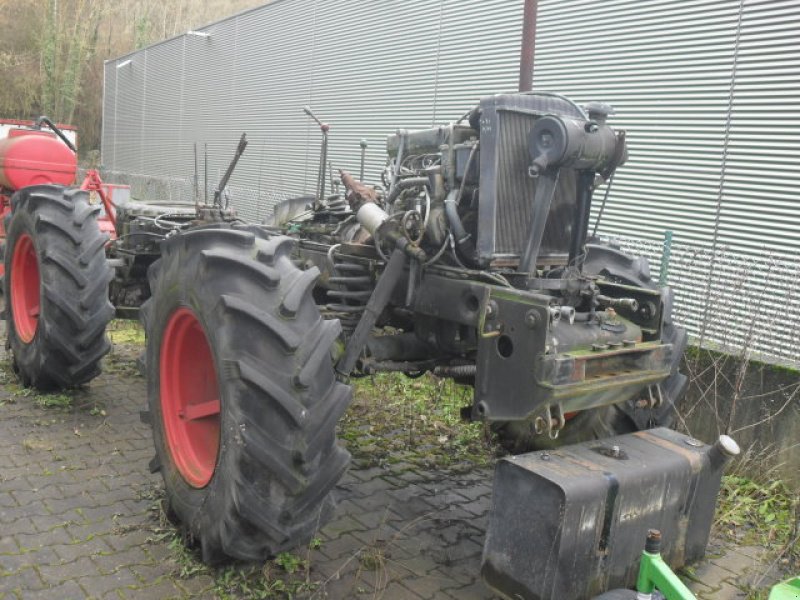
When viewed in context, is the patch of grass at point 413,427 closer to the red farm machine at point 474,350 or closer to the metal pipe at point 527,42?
the red farm machine at point 474,350

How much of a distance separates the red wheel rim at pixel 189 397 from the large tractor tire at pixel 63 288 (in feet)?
5.17

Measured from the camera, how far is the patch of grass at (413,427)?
493 cm

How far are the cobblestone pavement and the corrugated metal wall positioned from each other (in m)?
2.27

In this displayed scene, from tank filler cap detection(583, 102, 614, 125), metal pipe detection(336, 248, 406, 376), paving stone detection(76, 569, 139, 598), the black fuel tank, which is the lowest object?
paving stone detection(76, 569, 139, 598)

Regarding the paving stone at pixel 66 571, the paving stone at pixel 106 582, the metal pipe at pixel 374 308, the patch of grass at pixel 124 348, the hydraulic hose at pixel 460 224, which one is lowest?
the paving stone at pixel 106 582

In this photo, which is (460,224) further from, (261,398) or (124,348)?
(124,348)

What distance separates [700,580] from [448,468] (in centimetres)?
164

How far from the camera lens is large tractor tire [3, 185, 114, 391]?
485 cm

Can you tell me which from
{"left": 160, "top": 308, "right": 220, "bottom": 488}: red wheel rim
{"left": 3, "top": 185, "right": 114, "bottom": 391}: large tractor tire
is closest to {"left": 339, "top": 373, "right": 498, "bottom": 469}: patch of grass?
{"left": 160, "top": 308, "right": 220, "bottom": 488}: red wheel rim

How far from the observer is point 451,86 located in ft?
31.7

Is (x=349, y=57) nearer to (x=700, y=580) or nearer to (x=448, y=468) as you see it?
(x=448, y=468)

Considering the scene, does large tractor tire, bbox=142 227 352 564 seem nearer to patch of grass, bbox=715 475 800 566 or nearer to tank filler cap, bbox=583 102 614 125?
tank filler cap, bbox=583 102 614 125

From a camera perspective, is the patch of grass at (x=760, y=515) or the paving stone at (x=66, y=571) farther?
the patch of grass at (x=760, y=515)

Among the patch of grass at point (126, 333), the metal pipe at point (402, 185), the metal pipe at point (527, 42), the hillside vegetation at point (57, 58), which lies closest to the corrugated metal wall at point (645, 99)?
the metal pipe at point (527, 42)
